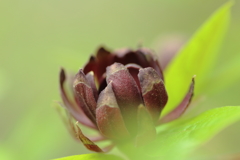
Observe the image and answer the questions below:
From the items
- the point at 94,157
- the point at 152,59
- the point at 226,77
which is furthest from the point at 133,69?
the point at 226,77

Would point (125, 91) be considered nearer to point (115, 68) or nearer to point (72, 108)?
point (115, 68)

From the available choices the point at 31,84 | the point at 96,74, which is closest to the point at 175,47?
the point at 96,74

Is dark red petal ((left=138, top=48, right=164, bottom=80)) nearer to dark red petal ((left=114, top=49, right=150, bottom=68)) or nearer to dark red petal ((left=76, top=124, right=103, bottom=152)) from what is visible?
dark red petal ((left=114, top=49, right=150, bottom=68))

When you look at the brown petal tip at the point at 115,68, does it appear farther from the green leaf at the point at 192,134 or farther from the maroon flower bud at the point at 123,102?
the green leaf at the point at 192,134

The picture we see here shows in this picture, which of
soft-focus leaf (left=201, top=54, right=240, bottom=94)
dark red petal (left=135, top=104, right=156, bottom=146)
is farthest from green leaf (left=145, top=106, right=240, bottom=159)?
soft-focus leaf (left=201, top=54, right=240, bottom=94)

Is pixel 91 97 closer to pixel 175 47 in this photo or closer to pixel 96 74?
pixel 96 74

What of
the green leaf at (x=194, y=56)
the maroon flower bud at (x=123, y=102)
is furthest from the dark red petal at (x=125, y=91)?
the green leaf at (x=194, y=56)

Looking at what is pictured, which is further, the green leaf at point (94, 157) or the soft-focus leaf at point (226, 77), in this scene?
the soft-focus leaf at point (226, 77)
